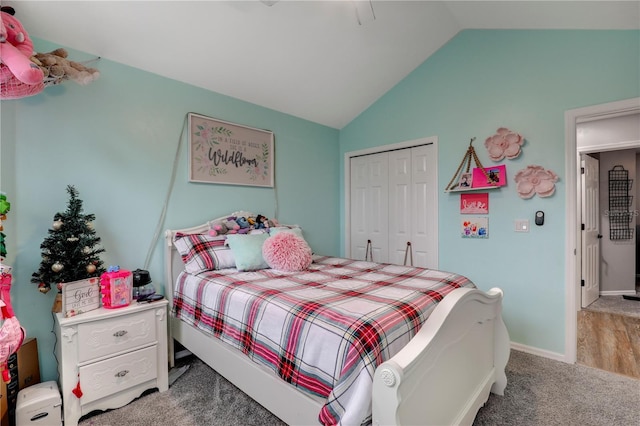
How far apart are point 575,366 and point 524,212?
49.5 inches

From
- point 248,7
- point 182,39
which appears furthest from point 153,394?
point 248,7

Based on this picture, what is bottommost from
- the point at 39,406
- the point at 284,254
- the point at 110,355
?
the point at 39,406

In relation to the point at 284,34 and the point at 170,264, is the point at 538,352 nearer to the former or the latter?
the point at 170,264

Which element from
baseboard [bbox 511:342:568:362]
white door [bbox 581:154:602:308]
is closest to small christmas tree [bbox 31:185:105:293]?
baseboard [bbox 511:342:568:362]

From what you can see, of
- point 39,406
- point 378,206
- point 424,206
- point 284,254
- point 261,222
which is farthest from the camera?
point 378,206

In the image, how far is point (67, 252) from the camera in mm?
1774

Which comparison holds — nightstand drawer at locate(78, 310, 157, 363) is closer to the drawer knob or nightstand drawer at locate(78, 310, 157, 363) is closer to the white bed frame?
the drawer knob

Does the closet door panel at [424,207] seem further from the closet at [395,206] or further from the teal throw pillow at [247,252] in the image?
the teal throw pillow at [247,252]

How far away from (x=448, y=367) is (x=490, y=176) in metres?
2.00

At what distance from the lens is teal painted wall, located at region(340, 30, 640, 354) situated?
2.29m

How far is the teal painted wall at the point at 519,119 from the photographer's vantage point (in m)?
2.29

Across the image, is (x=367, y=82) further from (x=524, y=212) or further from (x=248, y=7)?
(x=524, y=212)

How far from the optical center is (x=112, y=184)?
2.21 meters

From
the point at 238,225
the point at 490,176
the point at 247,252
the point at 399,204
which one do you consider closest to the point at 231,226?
the point at 238,225
